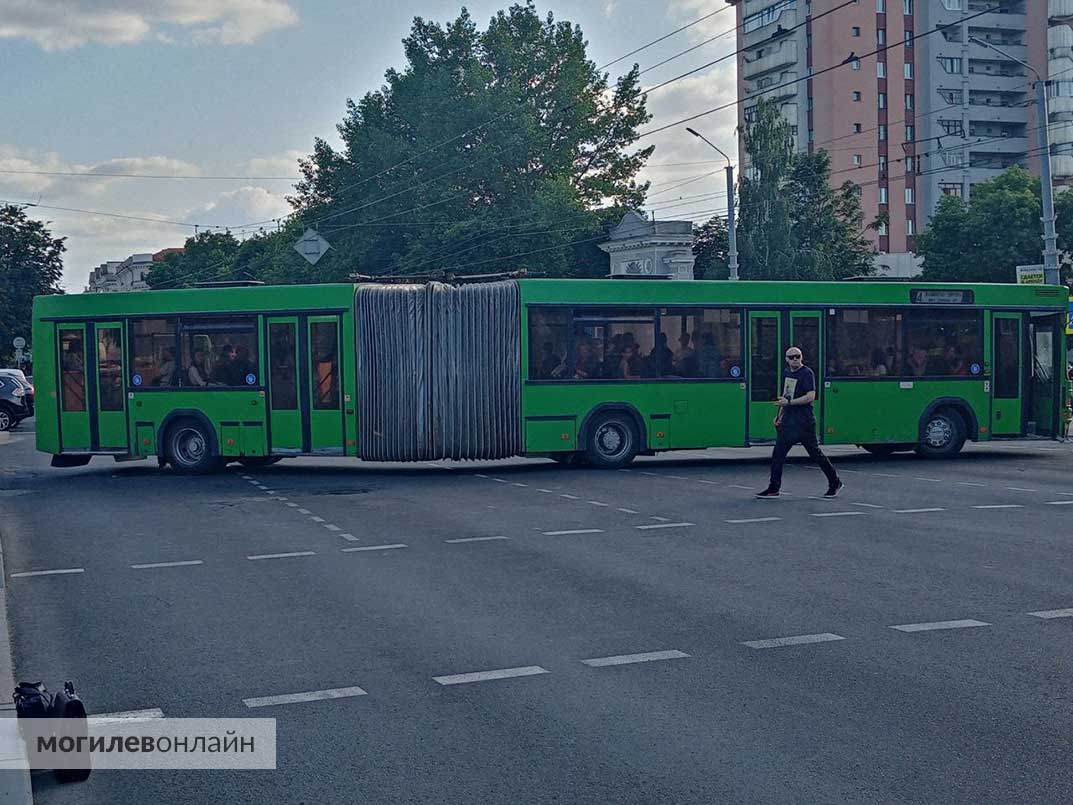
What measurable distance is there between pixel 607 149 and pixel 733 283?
56.3 m

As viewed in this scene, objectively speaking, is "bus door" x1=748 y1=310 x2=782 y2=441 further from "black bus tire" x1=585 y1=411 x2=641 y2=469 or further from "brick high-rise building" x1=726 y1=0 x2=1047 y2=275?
"brick high-rise building" x1=726 y1=0 x2=1047 y2=275

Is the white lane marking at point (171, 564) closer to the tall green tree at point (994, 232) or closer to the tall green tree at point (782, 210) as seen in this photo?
the tall green tree at point (782, 210)

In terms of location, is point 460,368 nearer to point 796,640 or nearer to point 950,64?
point 796,640

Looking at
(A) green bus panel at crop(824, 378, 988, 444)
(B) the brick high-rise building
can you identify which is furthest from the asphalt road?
(B) the brick high-rise building

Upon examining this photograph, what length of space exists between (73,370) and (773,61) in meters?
76.3

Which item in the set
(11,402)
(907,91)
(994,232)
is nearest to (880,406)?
(11,402)

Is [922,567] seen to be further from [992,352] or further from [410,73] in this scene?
[410,73]

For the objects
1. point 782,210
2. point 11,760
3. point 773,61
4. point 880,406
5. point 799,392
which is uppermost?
point 773,61

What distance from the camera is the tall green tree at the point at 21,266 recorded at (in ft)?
195

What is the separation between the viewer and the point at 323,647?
797 cm

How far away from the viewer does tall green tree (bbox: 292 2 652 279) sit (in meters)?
64.5

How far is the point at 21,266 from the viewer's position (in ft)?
198

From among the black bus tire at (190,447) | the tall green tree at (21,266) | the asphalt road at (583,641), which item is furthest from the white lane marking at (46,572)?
the tall green tree at (21,266)

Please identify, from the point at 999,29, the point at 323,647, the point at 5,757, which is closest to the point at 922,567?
the point at 323,647
